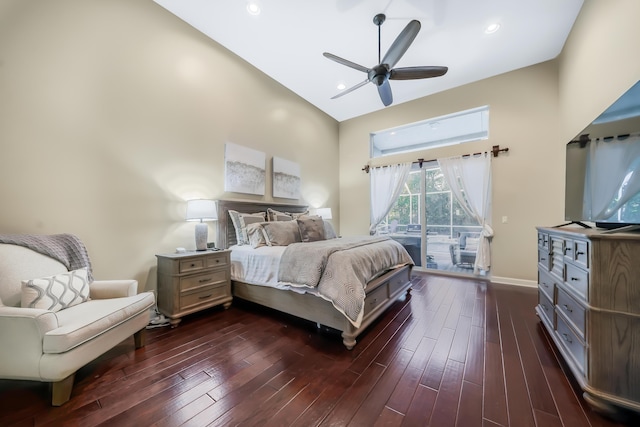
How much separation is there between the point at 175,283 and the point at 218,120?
2313mm

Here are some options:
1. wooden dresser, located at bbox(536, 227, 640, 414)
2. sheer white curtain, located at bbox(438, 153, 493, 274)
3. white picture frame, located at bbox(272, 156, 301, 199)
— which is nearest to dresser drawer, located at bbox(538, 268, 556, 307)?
wooden dresser, located at bbox(536, 227, 640, 414)

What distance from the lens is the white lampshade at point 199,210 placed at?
2719mm

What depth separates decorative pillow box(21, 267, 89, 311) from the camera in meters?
1.50

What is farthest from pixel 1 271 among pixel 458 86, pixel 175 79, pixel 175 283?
pixel 458 86

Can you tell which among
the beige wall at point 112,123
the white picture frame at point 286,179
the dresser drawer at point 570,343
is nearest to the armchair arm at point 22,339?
the beige wall at point 112,123

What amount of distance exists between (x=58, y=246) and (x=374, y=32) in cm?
412

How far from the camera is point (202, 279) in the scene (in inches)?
101

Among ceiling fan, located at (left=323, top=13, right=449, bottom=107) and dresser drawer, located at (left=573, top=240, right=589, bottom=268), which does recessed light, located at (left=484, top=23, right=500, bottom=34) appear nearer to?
ceiling fan, located at (left=323, top=13, right=449, bottom=107)

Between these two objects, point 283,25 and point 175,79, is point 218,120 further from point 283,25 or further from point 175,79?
point 283,25

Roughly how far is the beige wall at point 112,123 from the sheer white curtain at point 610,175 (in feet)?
Answer: 13.1

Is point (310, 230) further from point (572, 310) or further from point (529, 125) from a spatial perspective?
point (529, 125)

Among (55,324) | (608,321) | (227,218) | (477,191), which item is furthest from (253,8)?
(477,191)

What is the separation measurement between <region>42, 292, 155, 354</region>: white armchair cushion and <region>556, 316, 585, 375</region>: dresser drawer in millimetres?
3105

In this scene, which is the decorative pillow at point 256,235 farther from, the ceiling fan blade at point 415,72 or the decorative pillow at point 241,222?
the ceiling fan blade at point 415,72
